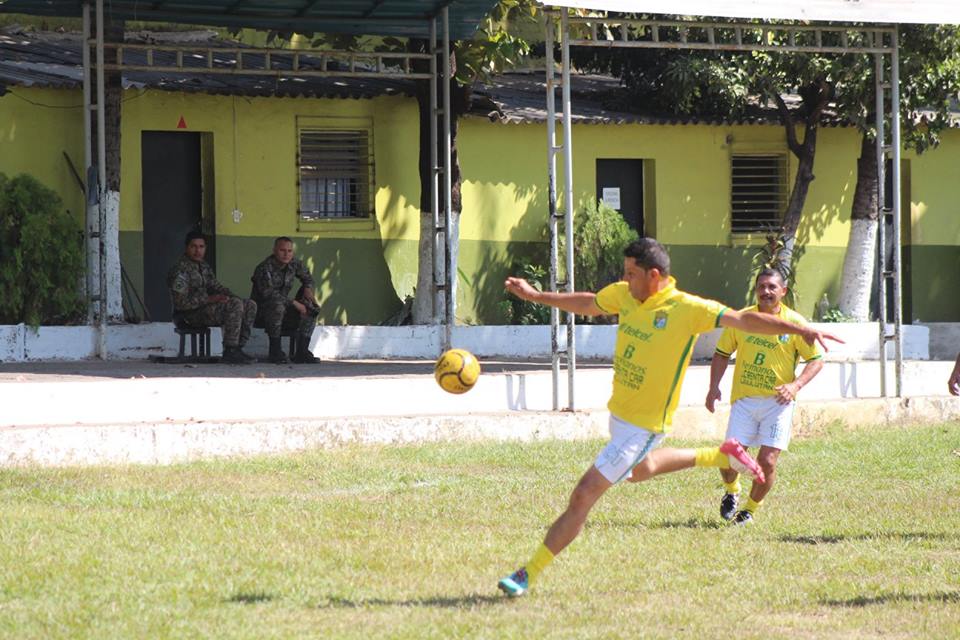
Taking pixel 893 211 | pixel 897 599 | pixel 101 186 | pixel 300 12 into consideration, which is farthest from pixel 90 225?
pixel 897 599

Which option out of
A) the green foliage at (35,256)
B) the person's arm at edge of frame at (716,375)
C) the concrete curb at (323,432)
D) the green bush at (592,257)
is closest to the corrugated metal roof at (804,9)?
the concrete curb at (323,432)

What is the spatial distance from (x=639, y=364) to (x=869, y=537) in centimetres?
243

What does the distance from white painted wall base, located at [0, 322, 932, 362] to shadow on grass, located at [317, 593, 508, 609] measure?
9.15 meters

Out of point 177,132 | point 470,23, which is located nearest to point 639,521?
point 470,23

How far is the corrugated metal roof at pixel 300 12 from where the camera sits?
15.8 m

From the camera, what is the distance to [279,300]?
15.6 meters

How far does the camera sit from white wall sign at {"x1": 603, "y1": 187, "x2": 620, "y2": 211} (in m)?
20.5

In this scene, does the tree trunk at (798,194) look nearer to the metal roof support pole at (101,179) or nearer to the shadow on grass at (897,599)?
the metal roof support pole at (101,179)

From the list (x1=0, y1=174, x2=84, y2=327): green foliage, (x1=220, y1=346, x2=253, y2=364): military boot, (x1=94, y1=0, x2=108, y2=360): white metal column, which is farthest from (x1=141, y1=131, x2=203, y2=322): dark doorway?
(x1=220, y1=346, x2=253, y2=364): military boot

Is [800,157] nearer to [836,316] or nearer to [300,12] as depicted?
[836,316]

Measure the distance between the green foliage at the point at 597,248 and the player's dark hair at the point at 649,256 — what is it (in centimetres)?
1163

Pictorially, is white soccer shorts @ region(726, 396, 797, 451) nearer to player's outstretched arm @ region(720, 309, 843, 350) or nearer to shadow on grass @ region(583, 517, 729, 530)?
shadow on grass @ region(583, 517, 729, 530)

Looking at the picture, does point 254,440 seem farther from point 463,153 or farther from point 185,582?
point 463,153

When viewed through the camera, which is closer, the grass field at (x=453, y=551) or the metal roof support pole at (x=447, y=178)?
the grass field at (x=453, y=551)
